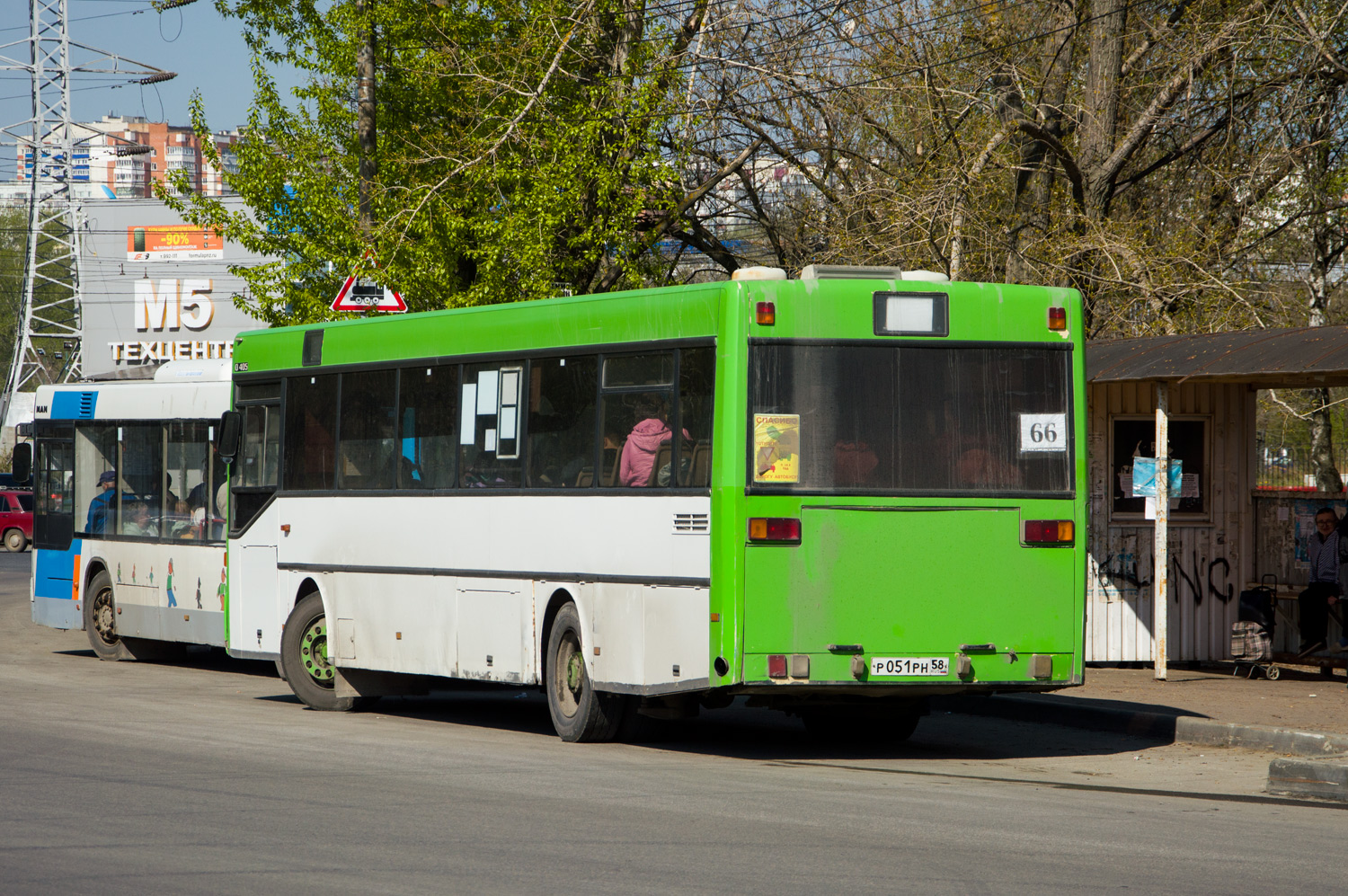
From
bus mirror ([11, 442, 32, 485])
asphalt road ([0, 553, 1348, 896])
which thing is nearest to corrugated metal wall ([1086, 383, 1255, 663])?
asphalt road ([0, 553, 1348, 896])

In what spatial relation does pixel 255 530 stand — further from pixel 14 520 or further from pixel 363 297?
pixel 14 520

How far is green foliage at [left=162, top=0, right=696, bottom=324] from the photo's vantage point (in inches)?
834

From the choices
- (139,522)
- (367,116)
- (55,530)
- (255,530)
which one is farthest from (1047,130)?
(55,530)

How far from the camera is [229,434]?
15.4 metres

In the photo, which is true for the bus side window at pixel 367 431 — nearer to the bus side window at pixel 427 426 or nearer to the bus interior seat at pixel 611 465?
the bus side window at pixel 427 426

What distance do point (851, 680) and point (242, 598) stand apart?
22.9 feet

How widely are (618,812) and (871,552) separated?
284 centimetres

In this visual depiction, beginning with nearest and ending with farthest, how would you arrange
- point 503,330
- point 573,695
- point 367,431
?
point 573,695, point 503,330, point 367,431

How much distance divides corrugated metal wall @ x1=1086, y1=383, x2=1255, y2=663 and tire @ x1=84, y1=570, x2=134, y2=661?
35.2 ft

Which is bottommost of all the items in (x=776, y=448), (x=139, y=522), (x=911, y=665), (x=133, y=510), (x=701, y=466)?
(x=911, y=665)

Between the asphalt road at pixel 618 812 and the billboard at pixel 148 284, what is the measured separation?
57964 mm

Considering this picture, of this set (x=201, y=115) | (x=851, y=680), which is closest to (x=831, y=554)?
(x=851, y=680)

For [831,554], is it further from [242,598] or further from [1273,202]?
[1273,202]

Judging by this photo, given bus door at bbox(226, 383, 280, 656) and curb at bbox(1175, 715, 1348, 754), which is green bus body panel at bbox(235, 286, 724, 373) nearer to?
bus door at bbox(226, 383, 280, 656)
